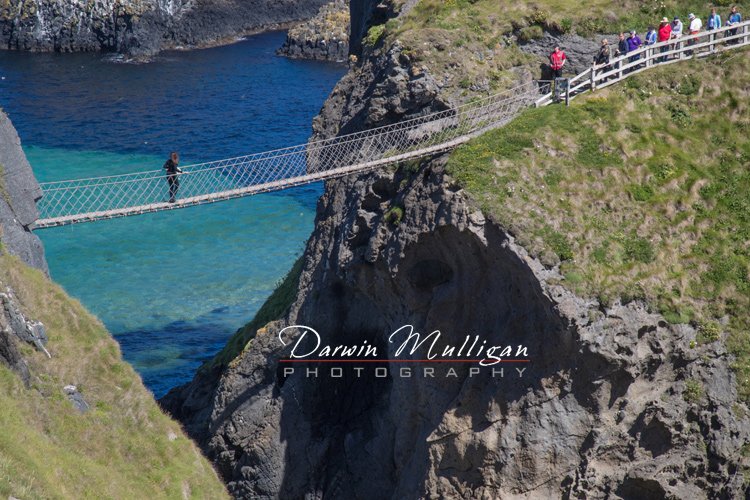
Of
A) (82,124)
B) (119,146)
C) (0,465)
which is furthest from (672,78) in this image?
(82,124)

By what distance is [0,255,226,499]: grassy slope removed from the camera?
24.1 m

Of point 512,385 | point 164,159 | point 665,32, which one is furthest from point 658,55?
point 164,159

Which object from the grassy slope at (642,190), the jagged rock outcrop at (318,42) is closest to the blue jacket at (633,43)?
the grassy slope at (642,190)

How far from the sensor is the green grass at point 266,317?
130ft

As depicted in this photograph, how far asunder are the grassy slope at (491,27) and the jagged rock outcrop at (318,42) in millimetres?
65017

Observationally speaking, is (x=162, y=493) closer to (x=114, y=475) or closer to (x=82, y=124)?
(x=114, y=475)

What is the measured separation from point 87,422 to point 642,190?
18640 mm

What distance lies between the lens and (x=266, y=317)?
40906mm

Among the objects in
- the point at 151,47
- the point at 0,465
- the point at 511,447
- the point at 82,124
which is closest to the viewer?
the point at 0,465

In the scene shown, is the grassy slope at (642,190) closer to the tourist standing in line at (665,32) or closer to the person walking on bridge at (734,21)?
the person walking on bridge at (734,21)

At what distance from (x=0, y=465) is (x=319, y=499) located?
19142mm

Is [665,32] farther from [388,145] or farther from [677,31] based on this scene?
[388,145]

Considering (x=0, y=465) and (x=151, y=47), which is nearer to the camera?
(x=0, y=465)

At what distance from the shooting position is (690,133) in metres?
34.6
